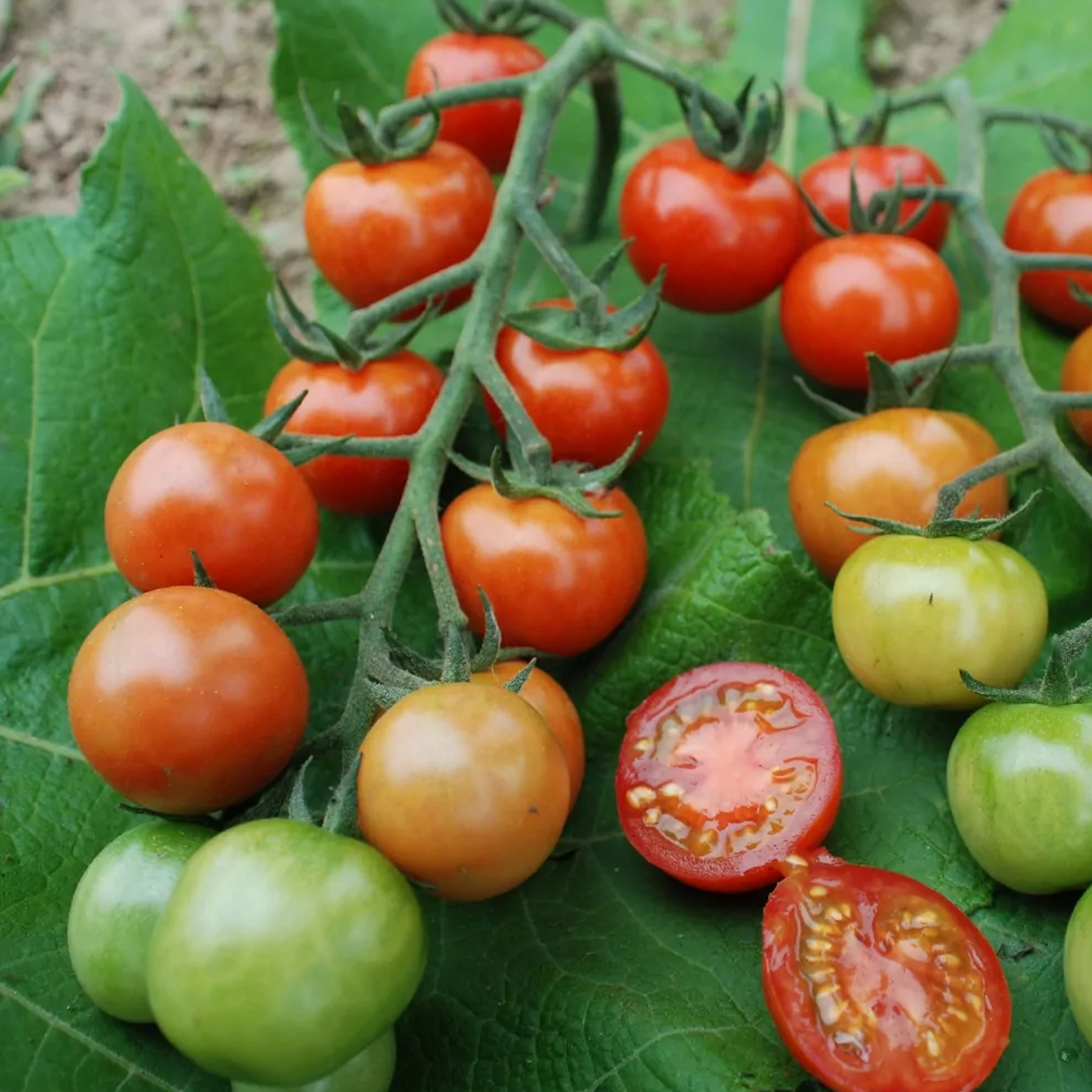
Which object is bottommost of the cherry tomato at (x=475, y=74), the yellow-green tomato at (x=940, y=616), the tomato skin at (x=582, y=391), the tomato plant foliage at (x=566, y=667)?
the tomato plant foliage at (x=566, y=667)

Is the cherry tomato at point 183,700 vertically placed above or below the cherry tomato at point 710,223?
below

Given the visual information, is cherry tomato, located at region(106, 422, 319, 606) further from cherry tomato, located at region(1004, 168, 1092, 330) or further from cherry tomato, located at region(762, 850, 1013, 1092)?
cherry tomato, located at region(1004, 168, 1092, 330)

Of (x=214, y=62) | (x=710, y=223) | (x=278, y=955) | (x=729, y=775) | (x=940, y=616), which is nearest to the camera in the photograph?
(x=278, y=955)

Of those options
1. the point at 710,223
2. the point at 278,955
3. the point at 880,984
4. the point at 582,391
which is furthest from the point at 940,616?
the point at 278,955

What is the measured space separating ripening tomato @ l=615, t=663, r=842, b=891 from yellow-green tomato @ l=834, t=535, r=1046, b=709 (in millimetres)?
151

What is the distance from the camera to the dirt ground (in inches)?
138

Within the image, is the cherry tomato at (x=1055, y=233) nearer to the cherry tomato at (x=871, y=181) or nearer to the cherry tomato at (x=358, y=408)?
the cherry tomato at (x=871, y=181)

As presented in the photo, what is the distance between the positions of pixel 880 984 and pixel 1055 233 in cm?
155

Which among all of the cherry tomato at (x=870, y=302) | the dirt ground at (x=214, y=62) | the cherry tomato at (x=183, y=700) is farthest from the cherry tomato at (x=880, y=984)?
the dirt ground at (x=214, y=62)

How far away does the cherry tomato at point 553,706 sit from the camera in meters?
1.85

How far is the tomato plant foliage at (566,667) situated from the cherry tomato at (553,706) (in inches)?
9.5

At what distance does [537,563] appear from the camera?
1907 millimetres

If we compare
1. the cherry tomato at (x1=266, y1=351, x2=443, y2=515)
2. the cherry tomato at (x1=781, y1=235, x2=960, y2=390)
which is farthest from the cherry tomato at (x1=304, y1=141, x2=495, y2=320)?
the cherry tomato at (x1=781, y1=235, x2=960, y2=390)

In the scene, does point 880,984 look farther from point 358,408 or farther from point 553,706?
point 358,408
